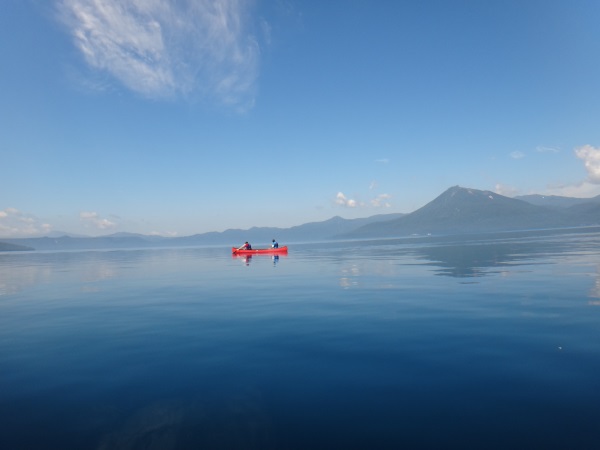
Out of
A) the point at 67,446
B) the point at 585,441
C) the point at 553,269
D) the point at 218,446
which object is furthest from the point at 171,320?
the point at 553,269

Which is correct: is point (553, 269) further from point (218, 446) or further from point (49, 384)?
point (49, 384)

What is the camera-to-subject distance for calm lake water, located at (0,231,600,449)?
739cm

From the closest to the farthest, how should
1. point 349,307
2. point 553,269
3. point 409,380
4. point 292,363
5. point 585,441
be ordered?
point 585,441
point 409,380
point 292,363
point 349,307
point 553,269

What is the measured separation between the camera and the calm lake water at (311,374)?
24.3 ft

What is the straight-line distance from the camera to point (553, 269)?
101ft

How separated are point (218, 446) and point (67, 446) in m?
3.40

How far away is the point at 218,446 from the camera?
7.06 m

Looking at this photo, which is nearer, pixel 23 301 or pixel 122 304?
pixel 122 304

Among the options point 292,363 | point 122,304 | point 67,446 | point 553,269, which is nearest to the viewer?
point 67,446

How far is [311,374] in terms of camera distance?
1035 cm

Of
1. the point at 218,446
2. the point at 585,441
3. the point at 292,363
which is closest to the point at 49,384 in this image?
the point at 218,446

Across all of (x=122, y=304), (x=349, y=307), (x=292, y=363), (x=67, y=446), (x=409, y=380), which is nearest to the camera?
(x=67, y=446)

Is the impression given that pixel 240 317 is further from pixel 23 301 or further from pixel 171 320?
pixel 23 301

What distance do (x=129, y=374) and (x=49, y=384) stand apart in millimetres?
2299
